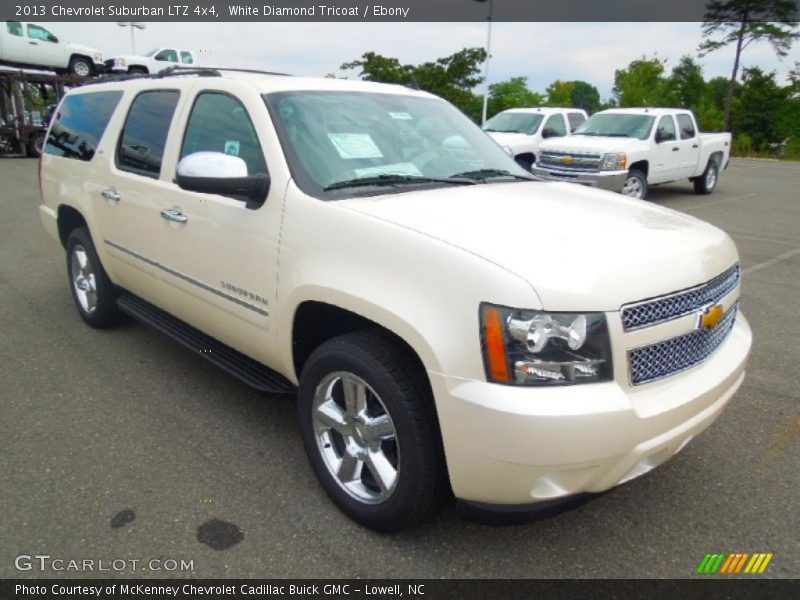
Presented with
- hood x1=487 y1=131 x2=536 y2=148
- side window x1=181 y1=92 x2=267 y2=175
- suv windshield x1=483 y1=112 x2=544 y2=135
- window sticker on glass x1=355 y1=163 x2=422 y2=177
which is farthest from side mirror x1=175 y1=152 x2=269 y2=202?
suv windshield x1=483 y1=112 x2=544 y2=135

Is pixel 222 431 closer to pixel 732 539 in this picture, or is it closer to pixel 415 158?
pixel 415 158

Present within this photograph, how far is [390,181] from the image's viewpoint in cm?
281

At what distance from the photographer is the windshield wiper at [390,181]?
8.87 feet

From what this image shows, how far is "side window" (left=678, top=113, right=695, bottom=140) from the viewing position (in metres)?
12.6

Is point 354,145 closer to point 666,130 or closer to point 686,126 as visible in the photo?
point 666,130

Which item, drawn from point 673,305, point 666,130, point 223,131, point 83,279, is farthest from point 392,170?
point 666,130

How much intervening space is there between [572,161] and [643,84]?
133 ft

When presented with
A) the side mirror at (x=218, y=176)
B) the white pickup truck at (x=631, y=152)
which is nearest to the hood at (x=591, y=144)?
the white pickup truck at (x=631, y=152)

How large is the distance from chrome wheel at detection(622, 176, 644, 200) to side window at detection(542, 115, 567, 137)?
3124 mm

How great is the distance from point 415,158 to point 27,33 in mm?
23072

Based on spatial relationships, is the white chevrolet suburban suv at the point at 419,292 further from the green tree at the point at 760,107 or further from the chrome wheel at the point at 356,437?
the green tree at the point at 760,107

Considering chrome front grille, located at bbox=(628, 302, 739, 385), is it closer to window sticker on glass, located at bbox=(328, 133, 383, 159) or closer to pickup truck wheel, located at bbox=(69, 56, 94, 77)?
window sticker on glass, located at bbox=(328, 133, 383, 159)

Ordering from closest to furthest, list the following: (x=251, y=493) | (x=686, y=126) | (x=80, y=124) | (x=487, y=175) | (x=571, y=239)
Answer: (x=571, y=239) < (x=251, y=493) < (x=487, y=175) < (x=80, y=124) < (x=686, y=126)

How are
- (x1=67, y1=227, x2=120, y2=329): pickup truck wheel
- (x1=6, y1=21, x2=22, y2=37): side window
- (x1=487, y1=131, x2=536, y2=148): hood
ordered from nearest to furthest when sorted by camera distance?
(x1=67, y1=227, x2=120, y2=329): pickup truck wheel, (x1=487, y1=131, x2=536, y2=148): hood, (x1=6, y1=21, x2=22, y2=37): side window
